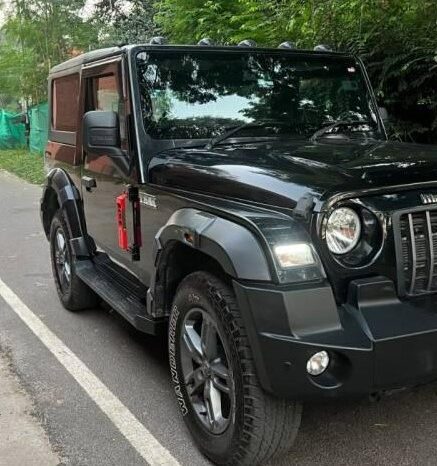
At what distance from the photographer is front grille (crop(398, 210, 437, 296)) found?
272 cm

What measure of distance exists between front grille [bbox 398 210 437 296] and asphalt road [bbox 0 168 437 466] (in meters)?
0.92

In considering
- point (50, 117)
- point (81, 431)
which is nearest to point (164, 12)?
point (50, 117)

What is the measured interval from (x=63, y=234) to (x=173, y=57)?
84.3 inches

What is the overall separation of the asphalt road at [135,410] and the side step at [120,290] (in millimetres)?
498

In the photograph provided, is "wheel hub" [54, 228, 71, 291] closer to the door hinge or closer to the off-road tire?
the off-road tire

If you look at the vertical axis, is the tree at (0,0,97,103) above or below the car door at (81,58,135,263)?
above

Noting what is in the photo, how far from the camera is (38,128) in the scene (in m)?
23.0

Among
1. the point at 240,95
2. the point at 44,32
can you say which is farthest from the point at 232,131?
the point at 44,32

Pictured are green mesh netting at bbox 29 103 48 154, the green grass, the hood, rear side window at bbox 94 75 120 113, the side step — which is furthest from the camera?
green mesh netting at bbox 29 103 48 154

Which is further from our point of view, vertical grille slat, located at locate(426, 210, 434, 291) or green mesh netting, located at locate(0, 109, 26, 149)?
green mesh netting, located at locate(0, 109, 26, 149)

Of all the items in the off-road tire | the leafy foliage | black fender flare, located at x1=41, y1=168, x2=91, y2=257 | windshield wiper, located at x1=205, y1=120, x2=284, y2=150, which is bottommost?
the off-road tire

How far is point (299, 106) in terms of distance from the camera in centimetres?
416

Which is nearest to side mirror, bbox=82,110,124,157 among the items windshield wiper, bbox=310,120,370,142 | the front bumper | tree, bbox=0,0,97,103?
windshield wiper, bbox=310,120,370,142

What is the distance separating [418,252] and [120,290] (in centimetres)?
222
